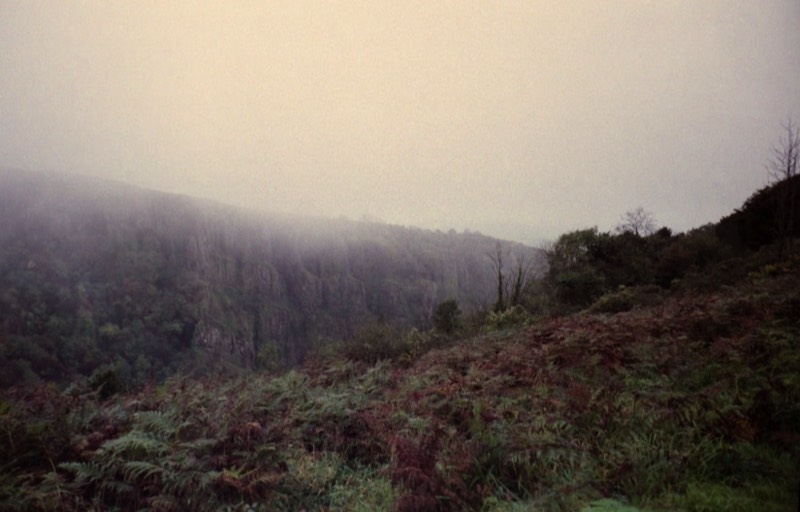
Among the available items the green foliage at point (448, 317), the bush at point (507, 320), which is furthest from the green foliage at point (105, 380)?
the green foliage at point (448, 317)

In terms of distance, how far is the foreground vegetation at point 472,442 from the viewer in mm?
3031

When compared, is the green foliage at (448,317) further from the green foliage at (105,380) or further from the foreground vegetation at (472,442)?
the foreground vegetation at (472,442)

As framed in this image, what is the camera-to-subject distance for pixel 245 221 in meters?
159

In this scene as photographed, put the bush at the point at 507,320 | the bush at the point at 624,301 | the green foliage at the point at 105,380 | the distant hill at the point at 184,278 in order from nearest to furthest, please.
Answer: the green foliage at the point at 105,380
the bush at the point at 624,301
the bush at the point at 507,320
the distant hill at the point at 184,278

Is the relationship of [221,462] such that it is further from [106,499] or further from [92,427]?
[92,427]

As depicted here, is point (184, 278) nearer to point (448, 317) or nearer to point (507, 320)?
point (448, 317)

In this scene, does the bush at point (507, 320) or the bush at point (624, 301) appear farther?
the bush at point (507, 320)

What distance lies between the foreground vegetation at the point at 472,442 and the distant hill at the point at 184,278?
174ft

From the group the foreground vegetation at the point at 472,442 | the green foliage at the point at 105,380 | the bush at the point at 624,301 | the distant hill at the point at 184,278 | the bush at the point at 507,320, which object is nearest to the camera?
the foreground vegetation at the point at 472,442

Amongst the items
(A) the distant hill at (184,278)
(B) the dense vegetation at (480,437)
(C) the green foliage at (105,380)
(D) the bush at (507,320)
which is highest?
(B) the dense vegetation at (480,437)

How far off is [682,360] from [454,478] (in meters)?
4.30

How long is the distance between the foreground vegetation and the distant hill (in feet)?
174

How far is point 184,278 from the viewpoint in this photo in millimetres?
115375

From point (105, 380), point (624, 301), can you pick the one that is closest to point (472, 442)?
point (105, 380)
